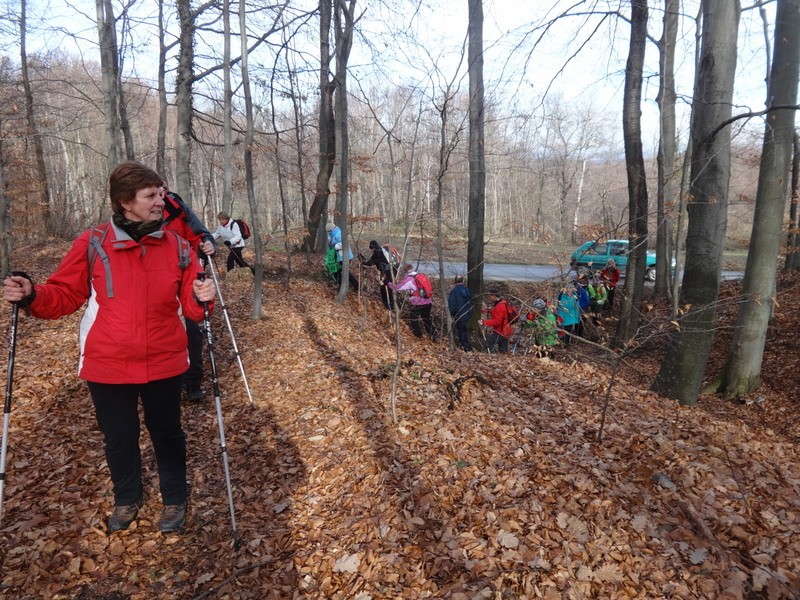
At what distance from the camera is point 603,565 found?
288 centimetres

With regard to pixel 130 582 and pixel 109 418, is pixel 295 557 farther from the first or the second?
pixel 109 418

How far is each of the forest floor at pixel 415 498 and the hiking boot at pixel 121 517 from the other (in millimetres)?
59

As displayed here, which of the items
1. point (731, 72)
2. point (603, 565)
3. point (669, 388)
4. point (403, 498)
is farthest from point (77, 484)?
point (731, 72)

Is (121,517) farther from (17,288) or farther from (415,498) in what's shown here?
(415,498)

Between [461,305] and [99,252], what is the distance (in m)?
7.89

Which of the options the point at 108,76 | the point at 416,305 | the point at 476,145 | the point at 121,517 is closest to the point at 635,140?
the point at 476,145

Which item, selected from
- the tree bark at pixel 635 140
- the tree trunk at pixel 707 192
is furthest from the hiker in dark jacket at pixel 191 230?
the tree bark at pixel 635 140

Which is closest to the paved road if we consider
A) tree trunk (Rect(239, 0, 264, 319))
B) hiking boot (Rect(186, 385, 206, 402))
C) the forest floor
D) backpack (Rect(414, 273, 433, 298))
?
backpack (Rect(414, 273, 433, 298))

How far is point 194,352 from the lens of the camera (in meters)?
5.06

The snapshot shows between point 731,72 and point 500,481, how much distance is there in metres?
5.82

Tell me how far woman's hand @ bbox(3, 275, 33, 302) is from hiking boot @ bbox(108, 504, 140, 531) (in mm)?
1673

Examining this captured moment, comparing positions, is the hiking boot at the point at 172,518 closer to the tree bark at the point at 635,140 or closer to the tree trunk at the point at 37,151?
the tree bark at the point at 635,140

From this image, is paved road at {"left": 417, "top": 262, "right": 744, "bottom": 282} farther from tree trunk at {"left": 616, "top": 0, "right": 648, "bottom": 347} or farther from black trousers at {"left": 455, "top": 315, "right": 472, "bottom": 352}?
tree trunk at {"left": 616, "top": 0, "right": 648, "bottom": 347}

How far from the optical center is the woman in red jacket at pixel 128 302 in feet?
9.21
